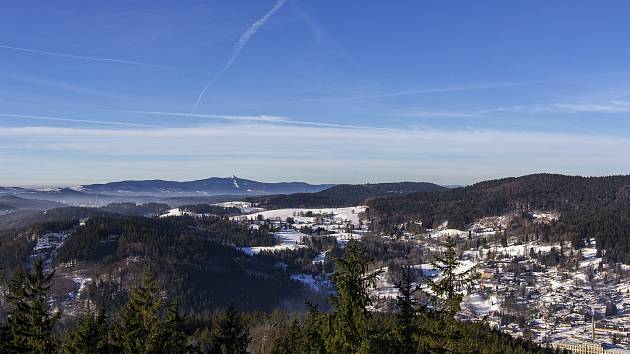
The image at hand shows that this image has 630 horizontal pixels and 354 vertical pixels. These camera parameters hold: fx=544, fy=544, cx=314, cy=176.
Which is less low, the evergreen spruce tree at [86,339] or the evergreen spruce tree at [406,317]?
the evergreen spruce tree at [406,317]

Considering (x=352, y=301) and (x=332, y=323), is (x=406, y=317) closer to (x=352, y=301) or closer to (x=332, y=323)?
(x=332, y=323)

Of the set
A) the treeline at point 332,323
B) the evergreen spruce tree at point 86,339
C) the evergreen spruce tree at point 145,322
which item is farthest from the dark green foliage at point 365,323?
the evergreen spruce tree at point 86,339

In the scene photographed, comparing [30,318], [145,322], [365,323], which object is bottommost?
[145,322]

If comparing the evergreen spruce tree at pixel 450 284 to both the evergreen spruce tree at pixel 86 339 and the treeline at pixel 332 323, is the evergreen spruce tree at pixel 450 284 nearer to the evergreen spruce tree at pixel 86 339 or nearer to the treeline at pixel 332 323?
the treeline at pixel 332 323

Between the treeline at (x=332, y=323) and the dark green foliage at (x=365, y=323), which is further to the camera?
the treeline at (x=332, y=323)

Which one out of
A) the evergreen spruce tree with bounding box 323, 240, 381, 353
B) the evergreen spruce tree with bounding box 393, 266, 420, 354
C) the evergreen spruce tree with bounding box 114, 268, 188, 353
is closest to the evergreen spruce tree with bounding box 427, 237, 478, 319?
the evergreen spruce tree with bounding box 323, 240, 381, 353

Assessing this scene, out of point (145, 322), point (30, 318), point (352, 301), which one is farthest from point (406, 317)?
point (30, 318)

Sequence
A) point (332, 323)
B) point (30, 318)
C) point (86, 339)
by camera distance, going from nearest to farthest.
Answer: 1. point (332, 323)
2. point (30, 318)
3. point (86, 339)
